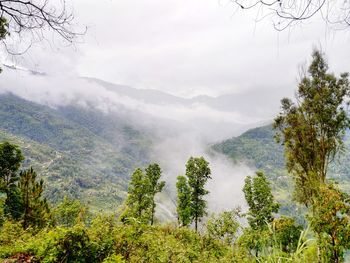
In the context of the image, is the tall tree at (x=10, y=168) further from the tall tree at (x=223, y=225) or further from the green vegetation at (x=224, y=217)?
the tall tree at (x=223, y=225)

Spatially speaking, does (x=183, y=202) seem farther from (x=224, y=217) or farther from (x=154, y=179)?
(x=224, y=217)

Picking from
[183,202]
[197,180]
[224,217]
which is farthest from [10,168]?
[224,217]

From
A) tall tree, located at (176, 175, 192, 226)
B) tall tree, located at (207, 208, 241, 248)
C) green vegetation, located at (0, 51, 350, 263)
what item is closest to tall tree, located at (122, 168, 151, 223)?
green vegetation, located at (0, 51, 350, 263)

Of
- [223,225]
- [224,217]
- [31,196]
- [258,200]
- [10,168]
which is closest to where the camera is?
[223,225]

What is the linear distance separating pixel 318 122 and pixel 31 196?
27.5 m

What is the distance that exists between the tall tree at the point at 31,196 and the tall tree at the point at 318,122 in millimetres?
23491

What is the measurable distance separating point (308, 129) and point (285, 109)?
95.1 inches

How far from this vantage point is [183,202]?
4853cm

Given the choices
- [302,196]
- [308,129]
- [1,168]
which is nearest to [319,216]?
[308,129]

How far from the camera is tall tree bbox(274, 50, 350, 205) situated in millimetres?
18875

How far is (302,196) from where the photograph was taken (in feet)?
67.5

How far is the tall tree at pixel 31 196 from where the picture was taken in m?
32.3

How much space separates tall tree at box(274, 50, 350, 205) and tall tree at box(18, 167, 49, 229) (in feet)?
77.1

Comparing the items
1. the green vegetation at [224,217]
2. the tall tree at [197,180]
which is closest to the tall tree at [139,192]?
the green vegetation at [224,217]
